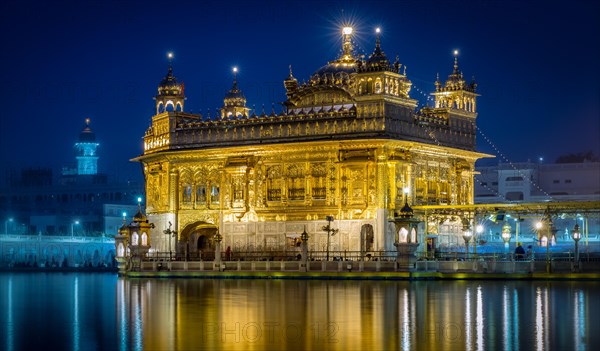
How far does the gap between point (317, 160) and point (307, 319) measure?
1284 inches

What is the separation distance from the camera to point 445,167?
202ft

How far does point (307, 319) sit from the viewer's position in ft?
82.8

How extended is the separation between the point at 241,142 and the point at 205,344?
134 feet

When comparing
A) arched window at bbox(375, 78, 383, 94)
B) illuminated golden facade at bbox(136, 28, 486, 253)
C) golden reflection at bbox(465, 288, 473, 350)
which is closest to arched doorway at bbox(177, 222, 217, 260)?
illuminated golden facade at bbox(136, 28, 486, 253)

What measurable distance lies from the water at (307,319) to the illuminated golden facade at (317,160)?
17186mm

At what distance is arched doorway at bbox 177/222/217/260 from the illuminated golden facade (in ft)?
0.32

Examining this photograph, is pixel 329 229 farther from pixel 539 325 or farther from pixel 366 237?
pixel 539 325

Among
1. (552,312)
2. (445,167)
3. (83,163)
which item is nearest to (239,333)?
(552,312)

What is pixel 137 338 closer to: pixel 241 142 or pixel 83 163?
pixel 241 142

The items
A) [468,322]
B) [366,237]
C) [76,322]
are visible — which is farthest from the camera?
[366,237]

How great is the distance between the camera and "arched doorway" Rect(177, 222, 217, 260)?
6278 centimetres

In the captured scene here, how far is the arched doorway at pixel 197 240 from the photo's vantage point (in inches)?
2472

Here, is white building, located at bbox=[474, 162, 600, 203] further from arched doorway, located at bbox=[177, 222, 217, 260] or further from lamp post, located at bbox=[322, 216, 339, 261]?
lamp post, located at bbox=[322, 216, 339, 261]

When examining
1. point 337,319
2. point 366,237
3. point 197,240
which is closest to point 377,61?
point 366,237
